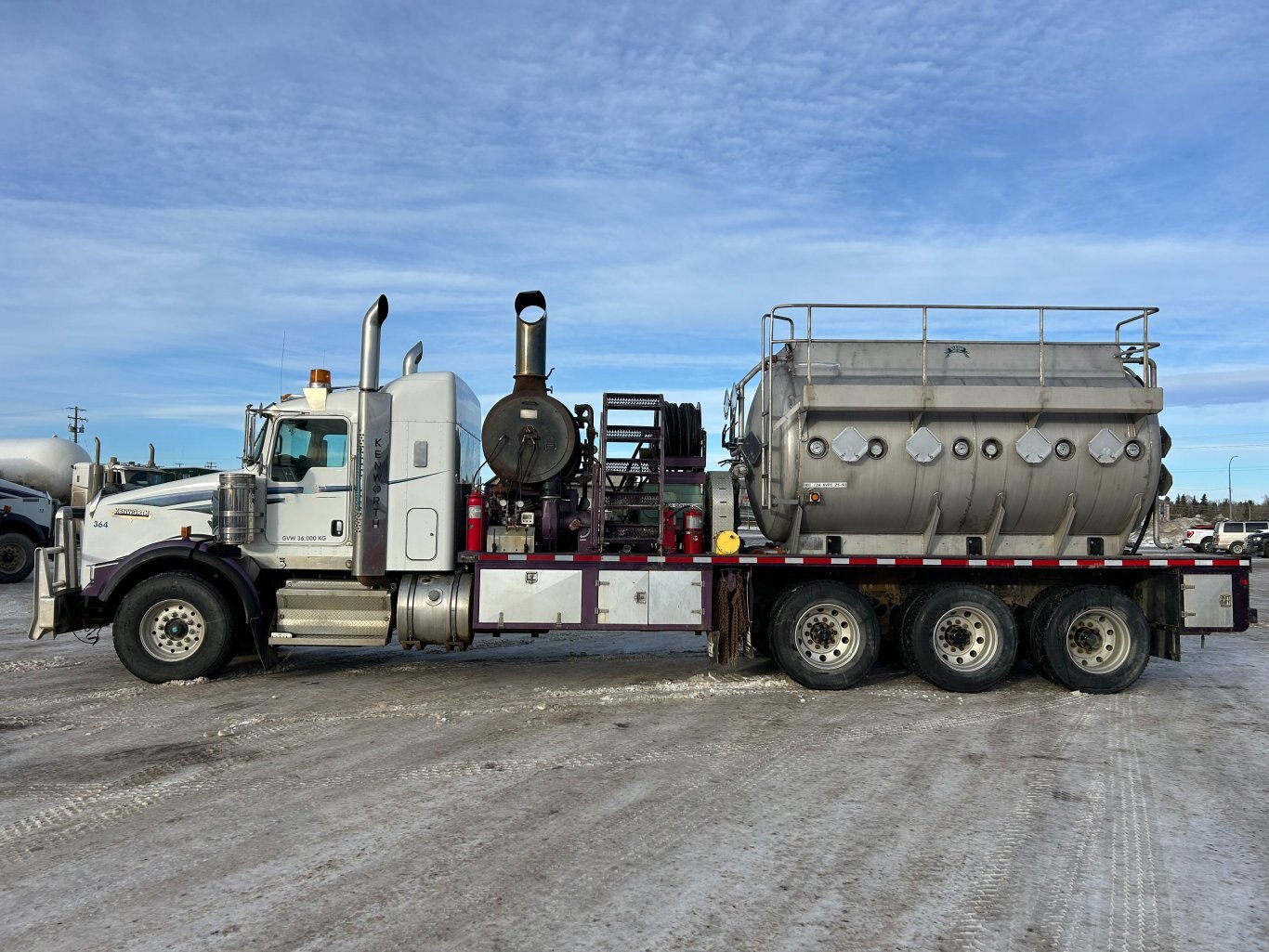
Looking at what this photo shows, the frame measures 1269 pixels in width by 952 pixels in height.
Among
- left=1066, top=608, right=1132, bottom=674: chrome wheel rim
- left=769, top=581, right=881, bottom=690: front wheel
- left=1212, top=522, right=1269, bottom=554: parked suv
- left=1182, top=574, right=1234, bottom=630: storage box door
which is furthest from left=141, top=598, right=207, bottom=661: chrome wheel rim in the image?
left=1212, top=522, right=1269, bottom=554: parked suv

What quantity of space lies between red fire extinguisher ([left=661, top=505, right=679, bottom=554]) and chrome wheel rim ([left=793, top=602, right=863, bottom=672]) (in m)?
1.61

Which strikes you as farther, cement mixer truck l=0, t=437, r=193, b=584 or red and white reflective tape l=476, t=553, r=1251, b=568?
cement mixer truck l=0, t=437, r=193, b=584

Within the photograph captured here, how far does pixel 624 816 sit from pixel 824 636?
463 centimetres

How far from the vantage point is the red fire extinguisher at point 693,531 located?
10.0m

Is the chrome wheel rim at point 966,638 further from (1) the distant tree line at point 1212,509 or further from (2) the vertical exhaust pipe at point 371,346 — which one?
(1) the distant tree line at point 1212,509

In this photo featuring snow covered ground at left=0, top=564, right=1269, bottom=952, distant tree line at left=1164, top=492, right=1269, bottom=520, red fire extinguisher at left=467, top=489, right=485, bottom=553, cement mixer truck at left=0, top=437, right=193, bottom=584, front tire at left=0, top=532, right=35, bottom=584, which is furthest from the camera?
distant tree line at left=1164, top=492, right=1269, bottom=520

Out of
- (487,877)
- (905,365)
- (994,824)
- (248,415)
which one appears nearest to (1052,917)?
(994,824)

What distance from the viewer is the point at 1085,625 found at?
992 cm

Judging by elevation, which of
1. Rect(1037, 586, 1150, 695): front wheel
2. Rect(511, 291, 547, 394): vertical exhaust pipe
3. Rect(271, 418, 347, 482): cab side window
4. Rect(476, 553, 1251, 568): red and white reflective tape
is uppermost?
Rect(511, 291, 547, 394): vertical exhaust pipe

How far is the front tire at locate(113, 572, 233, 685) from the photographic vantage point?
955cm

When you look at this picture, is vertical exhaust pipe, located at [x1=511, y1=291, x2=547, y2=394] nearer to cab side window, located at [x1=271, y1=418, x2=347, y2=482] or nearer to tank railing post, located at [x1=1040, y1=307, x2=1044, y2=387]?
cab side window, located at [x1=271, y1=418, x2=347, y2=482]

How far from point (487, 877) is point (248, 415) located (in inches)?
276

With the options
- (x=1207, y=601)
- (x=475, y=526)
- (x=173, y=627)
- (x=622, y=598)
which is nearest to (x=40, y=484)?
(x=173, y=627)

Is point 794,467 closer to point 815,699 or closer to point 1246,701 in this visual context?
point 815,699
